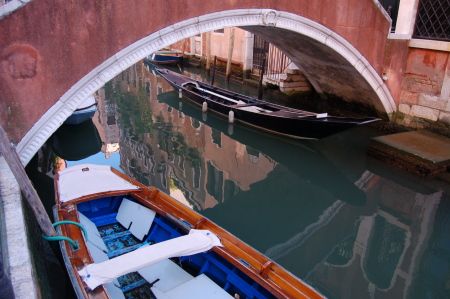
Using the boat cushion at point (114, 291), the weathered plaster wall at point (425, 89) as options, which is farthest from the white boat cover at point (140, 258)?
the weathered plaster wall at point (425, 89)

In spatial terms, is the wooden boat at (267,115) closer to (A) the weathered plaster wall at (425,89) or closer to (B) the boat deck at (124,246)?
(A) the weathered plaster wall at (425,89)

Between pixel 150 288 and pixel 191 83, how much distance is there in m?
5.20

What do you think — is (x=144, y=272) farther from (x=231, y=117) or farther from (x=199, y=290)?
(x=231, y=117)

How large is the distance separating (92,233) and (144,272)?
0.46 metres

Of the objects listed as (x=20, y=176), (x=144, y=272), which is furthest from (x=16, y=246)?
(x=144, y=272)

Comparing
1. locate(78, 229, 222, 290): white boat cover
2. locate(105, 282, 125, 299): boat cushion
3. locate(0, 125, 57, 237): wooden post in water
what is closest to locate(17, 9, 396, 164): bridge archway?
locate(0, 125, 57, 237): wooden post in water

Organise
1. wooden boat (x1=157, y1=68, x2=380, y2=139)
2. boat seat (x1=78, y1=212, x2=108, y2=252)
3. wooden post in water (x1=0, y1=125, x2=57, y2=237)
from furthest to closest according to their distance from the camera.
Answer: wooden boat (x1=157, y1=68, x2=380, y2=139) < boat seat (x1=78, y1=212, x2=108, y2=252) < wooden post in water (x1=0, y1=125, x2=57, y2=237)

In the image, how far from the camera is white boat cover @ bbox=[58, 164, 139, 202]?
2.61m

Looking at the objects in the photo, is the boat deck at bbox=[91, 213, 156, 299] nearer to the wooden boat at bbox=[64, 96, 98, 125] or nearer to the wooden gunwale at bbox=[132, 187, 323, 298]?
the wooden gunwale at bbox=[132, 187, 323, 298]

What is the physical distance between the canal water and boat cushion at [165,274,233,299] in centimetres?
83

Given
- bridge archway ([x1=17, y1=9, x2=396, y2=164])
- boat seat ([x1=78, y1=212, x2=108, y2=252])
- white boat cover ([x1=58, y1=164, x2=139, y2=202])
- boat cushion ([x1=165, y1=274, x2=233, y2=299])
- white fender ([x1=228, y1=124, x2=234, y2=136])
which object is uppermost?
bridge archway ([x1=17, y1=9, x2=396, y2=164])

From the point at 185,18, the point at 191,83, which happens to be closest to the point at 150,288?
the point at 185,18

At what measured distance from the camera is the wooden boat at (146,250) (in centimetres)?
180

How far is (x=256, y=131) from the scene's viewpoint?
548 cm
